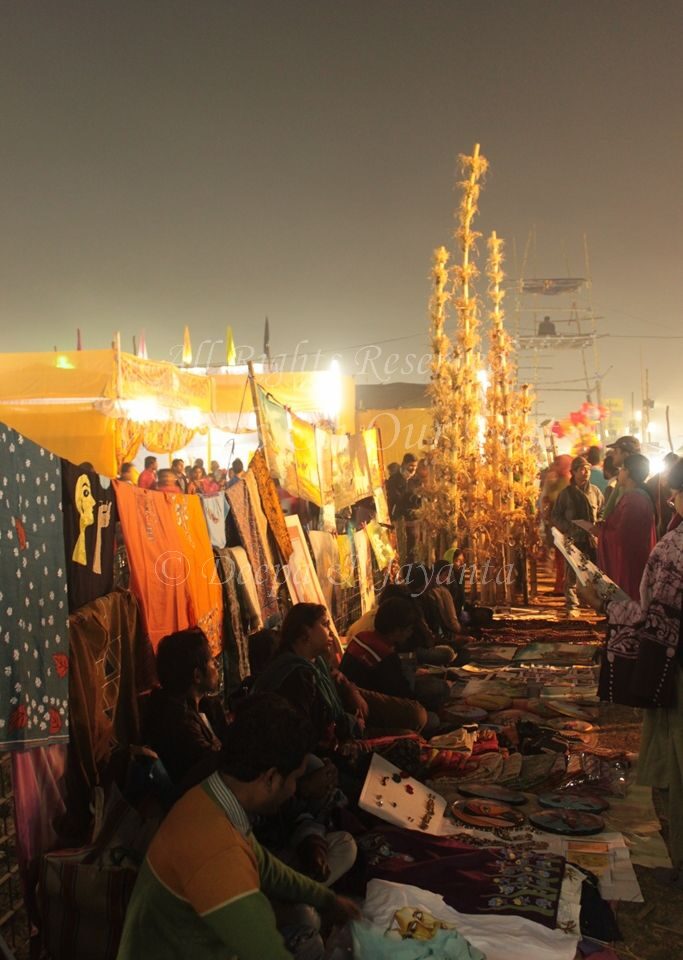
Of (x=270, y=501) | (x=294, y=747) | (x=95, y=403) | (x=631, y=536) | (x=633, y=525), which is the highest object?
(x=95, y=403)

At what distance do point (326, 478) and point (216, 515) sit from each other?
12.5ft

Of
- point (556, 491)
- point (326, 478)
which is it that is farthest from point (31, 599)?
point (556, 491)

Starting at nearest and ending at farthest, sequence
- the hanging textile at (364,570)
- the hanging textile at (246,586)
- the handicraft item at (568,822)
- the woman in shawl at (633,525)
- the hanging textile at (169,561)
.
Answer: the handicraft item at (568,822)
the hanging textile at (169,561)
the hanging textile at (246,586)
the woman in shawl at (633,525)
the hanging textile at (364,570)

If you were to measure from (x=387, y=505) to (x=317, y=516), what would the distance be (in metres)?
5.15

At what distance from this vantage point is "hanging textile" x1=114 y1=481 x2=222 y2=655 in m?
5.11

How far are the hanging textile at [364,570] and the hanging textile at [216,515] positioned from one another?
15.6 feet

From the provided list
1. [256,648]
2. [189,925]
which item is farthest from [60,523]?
[256,648]

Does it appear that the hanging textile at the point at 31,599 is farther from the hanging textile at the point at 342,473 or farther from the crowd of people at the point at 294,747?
the hanging textile at the point at 342,473

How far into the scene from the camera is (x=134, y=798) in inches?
156

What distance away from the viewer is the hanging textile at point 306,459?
8992 millimetres

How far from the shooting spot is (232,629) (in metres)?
6.64

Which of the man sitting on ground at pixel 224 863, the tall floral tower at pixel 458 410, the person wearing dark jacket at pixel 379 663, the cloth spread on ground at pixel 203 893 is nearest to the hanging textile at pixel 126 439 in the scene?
the tall floral tower at pixel 458 410

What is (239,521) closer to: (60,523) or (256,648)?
(256,648)

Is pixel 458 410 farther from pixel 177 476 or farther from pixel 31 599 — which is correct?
pixel 31 599
